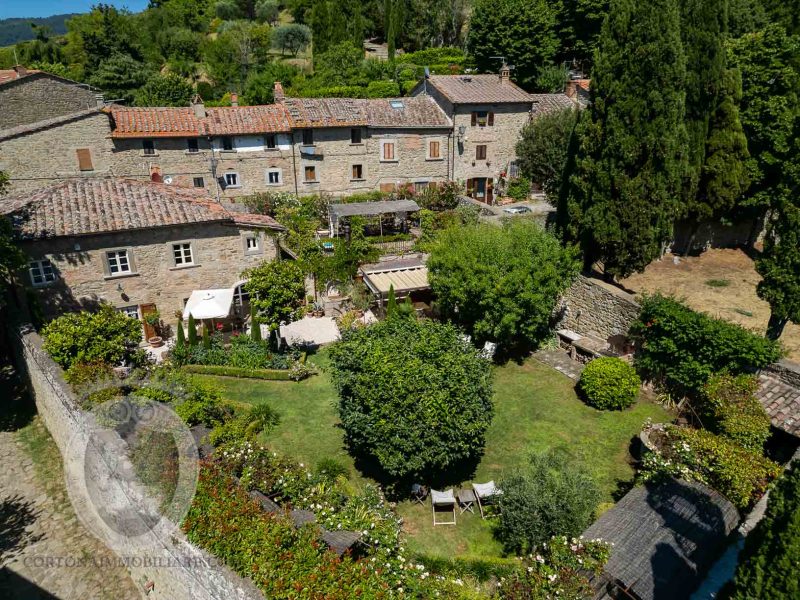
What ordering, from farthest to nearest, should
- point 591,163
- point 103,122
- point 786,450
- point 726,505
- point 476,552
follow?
1. point 103,122
2. point 591,163
3. point 786,450
4. point 476,552
5. point 726,505

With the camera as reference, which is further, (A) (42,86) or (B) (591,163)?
(A) (42,86)

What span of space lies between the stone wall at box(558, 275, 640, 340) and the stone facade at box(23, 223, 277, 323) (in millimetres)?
14436

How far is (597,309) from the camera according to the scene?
22.8 metres

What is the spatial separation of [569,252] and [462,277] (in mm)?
4786

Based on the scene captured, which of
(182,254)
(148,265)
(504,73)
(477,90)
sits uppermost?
(504,73)

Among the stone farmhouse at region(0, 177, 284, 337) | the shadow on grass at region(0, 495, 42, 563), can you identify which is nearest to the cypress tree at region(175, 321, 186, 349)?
the stone farmhouse at region(0, 177, 284, 337)

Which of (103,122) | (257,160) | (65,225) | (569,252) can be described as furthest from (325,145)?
(569,252)

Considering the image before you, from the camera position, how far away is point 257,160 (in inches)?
1457

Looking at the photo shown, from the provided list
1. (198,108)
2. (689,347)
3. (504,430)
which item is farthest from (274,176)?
(689,347)

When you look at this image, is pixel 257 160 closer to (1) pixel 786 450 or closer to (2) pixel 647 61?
(2) pixel 647 61

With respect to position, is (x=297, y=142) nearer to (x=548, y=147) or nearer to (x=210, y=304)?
(x=548, y=147)

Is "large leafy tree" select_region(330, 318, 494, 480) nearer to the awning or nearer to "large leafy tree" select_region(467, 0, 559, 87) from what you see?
the awning

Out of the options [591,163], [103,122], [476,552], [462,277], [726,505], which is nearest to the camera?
[726,505]

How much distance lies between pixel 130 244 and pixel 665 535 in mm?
22543
